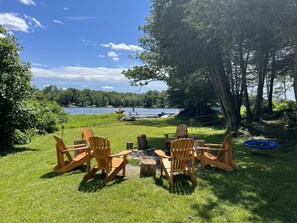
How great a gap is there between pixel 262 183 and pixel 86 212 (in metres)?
4.03

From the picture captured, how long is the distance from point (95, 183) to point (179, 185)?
74.0 inches

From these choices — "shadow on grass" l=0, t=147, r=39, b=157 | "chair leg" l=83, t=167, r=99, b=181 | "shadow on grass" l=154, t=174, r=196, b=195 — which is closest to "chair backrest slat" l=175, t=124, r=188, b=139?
"shadow on grass" l=154, t=174, r=196, b=195

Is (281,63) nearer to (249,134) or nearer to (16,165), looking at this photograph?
(249,134)

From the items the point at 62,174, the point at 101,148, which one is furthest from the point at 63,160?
the point at 101,148

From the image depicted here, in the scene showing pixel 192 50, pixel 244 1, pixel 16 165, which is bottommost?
pixel 16 165

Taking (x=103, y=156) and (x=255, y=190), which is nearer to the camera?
(x=255, y=190)

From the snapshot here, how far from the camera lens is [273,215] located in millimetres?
4281

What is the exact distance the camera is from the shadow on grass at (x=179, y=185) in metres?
5.35

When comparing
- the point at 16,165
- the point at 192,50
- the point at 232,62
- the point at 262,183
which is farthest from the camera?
the point at 232,62

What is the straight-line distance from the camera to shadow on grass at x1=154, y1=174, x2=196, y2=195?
17.6 ft

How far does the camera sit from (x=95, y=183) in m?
5.76

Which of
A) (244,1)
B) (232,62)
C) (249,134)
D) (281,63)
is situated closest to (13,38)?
(244,1)

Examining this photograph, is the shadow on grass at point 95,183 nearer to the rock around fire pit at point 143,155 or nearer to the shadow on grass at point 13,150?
the rock around fire pit at point 143,155

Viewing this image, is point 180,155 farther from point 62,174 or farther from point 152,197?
point 62,174
